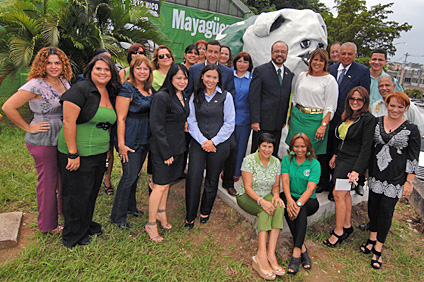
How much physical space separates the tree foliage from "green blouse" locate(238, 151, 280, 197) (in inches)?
145

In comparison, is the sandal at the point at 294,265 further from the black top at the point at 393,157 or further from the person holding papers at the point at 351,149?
the black top at the point at 393,157

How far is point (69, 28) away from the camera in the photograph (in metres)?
5.52

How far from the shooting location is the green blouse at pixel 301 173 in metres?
3.00

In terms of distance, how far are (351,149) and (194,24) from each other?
9.21 metres

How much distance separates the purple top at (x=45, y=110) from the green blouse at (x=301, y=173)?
7.27 ft

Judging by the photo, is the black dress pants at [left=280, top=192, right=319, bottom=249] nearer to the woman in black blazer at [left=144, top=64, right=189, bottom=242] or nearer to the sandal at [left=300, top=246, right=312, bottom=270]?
the sandal at [left=300, top=246, right=312, bottom=270]

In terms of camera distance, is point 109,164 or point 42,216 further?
point 109,164

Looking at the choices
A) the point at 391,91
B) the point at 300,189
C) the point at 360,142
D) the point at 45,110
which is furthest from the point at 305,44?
the point at 45,110

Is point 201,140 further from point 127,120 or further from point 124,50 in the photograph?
point 124,50

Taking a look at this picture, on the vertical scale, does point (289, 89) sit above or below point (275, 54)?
below

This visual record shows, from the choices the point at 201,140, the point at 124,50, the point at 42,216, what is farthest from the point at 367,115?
the point at 124,50

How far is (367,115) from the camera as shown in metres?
2.96

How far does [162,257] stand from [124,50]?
452cm

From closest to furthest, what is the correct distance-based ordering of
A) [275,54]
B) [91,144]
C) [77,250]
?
1. [91,144]
2. [77,250]
3. [275,54]
